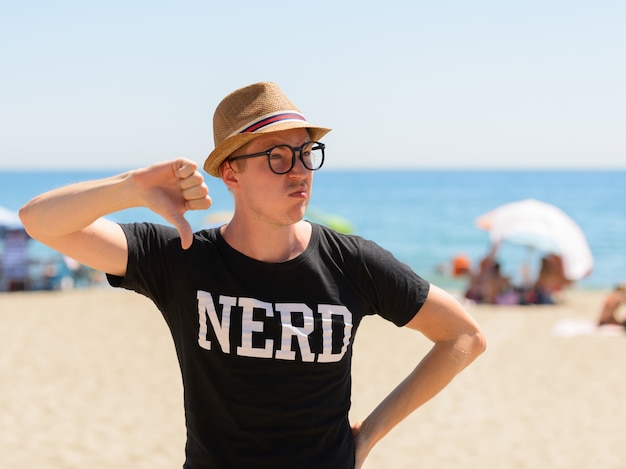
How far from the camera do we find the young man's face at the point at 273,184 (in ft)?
6.93

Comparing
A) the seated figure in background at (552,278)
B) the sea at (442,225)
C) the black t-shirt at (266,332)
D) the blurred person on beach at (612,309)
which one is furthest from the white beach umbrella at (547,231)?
the black t-shirt at (266,332)

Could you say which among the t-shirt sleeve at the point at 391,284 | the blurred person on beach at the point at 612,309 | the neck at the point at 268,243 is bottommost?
the blurred person on beach at the point at 612,309

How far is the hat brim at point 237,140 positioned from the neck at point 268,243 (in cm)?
21

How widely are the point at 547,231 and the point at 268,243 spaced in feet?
42.9

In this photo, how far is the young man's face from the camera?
2113 millimetres

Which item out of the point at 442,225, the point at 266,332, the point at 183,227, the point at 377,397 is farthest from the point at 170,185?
the point at 442,225

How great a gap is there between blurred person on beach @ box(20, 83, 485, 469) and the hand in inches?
0.5

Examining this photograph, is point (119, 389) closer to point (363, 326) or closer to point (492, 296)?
point (363, 326)

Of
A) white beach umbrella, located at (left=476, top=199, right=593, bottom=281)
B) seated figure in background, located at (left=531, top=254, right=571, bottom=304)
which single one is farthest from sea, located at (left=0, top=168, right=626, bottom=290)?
white beach umbrella, located at (left=476, top=199, right=593, bottom=281)

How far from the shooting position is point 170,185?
6.54 feet

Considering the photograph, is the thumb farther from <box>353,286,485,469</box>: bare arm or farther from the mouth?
<box>353,286,485,469</box>: bare arm

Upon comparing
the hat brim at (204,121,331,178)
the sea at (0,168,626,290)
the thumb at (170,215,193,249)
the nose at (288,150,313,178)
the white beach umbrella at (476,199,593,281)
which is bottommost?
the sea at (0,168,626,290)

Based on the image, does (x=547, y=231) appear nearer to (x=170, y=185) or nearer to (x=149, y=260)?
(x=149, y=260)

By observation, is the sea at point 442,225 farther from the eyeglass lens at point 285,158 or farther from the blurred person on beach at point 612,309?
the eyeglass lens at point 285,158
